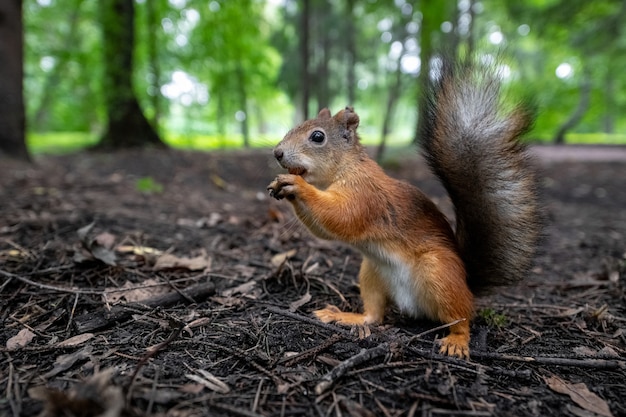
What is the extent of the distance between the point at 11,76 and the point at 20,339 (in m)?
5.15

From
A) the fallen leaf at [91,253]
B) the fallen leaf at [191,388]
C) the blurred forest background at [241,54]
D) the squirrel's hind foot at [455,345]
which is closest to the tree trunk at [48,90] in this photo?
the blurred forest background at [241,54]

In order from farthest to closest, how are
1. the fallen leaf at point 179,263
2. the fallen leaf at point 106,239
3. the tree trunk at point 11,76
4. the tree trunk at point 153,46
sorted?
the tree trunk at point 153,46 → the tree trunk at point 11,76 → the fallen leaf at point 106,239 → the fallen leaf at point 179,263

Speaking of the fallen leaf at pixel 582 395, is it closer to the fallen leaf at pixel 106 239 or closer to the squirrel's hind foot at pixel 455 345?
the squirrel's hind foot at pixel 455 345

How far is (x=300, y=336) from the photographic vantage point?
1.65 m

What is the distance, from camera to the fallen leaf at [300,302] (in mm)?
1958

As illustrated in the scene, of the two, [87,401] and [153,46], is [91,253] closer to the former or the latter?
[87,401]

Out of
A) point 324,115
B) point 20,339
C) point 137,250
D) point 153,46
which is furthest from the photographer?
point 153,46

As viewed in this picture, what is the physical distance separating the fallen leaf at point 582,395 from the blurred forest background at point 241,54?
3.46 feet

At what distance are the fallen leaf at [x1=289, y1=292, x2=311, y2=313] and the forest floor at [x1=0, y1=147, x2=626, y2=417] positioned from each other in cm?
2

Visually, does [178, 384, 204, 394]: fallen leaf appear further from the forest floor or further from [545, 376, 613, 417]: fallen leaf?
[545, 376, 613, 417]: fallen leaf

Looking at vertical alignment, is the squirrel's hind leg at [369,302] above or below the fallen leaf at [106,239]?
below

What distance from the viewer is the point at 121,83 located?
8172mm

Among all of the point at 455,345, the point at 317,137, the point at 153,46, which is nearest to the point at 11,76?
the point at 153,46

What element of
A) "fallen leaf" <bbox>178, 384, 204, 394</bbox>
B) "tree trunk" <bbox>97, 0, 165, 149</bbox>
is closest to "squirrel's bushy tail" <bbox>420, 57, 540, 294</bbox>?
"fallen leaf" <bbox>178, 384, 204, 394</bbox>
